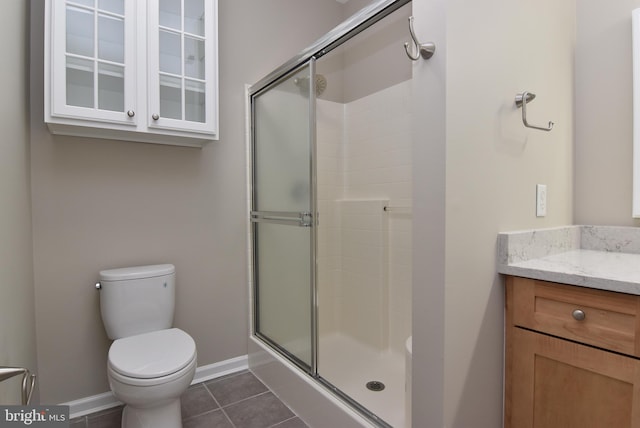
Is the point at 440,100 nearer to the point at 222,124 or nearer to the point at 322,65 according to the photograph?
the point at 222,124

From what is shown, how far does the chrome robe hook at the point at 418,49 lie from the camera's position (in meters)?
1.07

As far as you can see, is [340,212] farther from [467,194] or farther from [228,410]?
[467,194]

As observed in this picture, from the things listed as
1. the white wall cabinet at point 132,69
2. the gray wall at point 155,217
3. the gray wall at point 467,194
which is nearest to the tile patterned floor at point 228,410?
the gray wall at point 155,217

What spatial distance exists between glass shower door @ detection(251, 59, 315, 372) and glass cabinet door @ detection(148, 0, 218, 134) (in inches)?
15.3

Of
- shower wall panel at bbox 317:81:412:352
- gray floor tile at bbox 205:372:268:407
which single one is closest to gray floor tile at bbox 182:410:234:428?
gray floor tile at bbox 205:372:268:407

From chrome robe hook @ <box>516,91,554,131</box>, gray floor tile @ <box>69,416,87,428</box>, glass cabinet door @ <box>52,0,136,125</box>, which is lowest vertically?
gray floor tile @ <box>69,416,87,428</box>

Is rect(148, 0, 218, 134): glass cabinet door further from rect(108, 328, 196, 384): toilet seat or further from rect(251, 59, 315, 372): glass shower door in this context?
rect(108, 328, 196, 384): toilet seat

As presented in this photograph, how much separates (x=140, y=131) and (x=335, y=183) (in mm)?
1458

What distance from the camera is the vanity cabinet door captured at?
3.26 feet

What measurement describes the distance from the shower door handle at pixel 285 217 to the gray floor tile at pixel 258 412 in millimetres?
1000

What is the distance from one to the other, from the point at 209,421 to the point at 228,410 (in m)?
0.12

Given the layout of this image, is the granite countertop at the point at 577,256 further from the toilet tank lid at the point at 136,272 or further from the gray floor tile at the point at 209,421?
the toilet tank lid at the point at 136,272

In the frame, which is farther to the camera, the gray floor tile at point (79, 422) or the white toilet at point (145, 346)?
the gray floor tile at point (79, 422)

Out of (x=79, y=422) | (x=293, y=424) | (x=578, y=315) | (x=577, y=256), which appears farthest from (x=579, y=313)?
(x=79, y=422)
